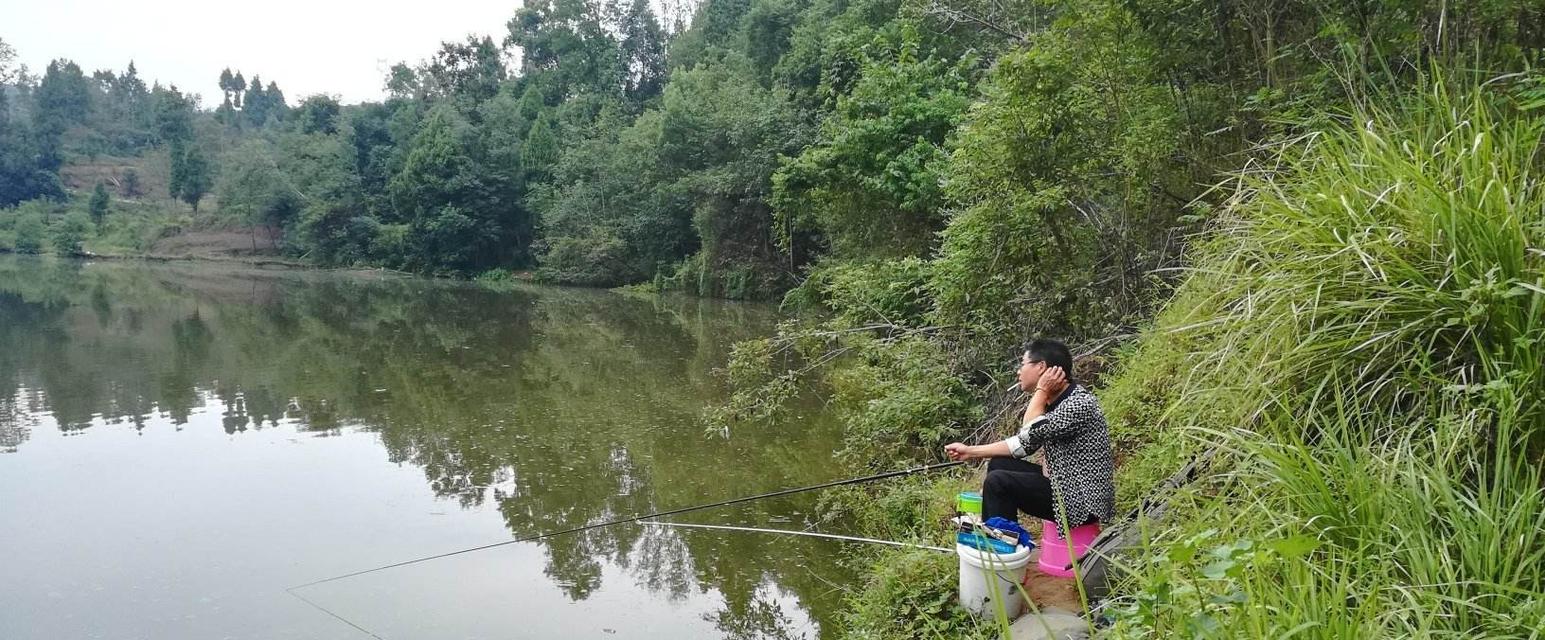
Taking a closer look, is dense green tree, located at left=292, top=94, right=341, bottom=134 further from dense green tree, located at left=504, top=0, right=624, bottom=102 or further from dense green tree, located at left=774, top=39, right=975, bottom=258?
dense green tree, located at left=774, top=39, right=975, bottom=258

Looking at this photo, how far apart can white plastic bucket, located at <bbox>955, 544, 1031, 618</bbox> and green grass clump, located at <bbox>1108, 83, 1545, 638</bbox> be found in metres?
0.52

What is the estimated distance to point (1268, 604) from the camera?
72.1 inches

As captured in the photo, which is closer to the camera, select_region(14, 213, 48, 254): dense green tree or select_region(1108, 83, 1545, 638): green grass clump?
select_region(1108, 83, 1545, 638): green grass clump

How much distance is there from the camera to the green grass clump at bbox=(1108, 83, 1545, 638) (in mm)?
1782

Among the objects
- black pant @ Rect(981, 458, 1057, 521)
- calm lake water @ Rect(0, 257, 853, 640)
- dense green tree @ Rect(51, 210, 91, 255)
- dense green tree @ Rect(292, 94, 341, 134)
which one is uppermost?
dense green tree @ Rect(292, 94, 341, 134)

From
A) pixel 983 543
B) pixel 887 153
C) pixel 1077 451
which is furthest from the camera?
pixel 887 153

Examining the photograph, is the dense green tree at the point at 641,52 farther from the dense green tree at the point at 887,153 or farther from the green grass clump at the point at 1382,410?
the green grass clump at the point at 1382,410

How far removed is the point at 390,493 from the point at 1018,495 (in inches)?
221

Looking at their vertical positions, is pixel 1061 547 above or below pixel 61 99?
below

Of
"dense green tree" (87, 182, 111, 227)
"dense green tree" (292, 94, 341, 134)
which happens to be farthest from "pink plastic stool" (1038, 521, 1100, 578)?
"dense green tree" (87, 182, 111, 227)

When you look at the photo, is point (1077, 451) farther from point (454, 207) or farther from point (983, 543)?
point (454, 207)

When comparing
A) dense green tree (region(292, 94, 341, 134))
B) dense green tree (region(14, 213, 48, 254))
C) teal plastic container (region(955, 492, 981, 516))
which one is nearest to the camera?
teal plastic container (region(955, 492, 981, 516))

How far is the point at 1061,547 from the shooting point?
339 centimetres

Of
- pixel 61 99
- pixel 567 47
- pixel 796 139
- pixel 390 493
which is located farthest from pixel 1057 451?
pixel 61 99
